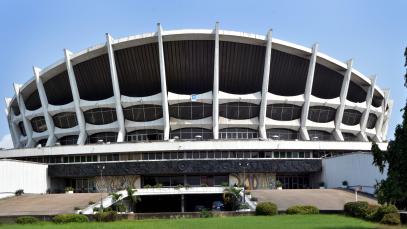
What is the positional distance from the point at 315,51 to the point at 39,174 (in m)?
36.7

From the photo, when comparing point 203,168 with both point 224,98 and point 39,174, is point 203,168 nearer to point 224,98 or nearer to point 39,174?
point 224,98

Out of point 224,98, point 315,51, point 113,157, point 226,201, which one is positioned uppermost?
point 315,51

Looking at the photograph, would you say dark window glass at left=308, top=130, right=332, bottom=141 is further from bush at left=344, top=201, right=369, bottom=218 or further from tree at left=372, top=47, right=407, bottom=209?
tree at left=372, top=47, right=407, bottom=209

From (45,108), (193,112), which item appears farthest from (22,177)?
(193,112)

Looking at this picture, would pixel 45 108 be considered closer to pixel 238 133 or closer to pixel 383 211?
pixel 238 133

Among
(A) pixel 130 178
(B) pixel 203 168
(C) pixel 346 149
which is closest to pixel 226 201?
(B) pixel 203 168

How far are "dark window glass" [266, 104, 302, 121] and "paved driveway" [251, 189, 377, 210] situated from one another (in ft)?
63.5

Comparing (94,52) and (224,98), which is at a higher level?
(94,52)

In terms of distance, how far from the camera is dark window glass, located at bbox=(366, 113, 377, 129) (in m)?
80.5

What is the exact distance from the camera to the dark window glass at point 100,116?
236 feet

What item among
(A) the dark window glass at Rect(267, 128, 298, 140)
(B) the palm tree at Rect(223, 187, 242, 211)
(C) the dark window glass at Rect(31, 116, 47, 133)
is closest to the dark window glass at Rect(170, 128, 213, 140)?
(A) the dark window glass at Rect(267, 128, 298, 140)

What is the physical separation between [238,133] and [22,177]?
2787 centimetres

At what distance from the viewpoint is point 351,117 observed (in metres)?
77.2

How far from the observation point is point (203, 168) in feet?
209
